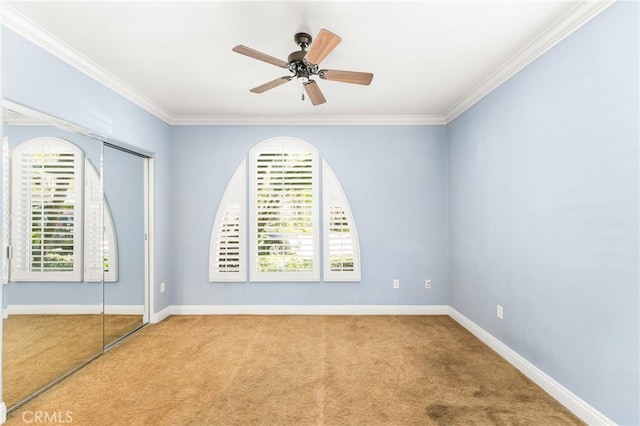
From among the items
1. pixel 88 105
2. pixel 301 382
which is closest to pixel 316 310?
pixel 301 382

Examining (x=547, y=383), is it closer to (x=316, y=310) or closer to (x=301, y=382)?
(x=301, y=382)

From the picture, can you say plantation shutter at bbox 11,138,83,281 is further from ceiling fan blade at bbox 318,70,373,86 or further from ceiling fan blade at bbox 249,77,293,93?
ceiling fan blade at bbox 318,70,373,86

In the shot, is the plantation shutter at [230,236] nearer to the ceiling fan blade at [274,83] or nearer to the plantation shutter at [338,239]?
the plantation shutter at [338,239]

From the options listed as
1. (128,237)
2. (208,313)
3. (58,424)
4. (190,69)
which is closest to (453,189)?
(190,69)

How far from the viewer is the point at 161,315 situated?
399 centimetres

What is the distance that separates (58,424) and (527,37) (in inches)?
170

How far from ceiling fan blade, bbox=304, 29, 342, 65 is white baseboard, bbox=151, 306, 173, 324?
3544mm

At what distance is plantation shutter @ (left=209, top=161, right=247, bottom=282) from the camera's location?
4.20 meters

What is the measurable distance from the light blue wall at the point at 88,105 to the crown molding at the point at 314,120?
0.47 metres

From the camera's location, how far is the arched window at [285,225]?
4203 mm

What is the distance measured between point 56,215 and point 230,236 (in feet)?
6.43

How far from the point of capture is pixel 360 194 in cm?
427

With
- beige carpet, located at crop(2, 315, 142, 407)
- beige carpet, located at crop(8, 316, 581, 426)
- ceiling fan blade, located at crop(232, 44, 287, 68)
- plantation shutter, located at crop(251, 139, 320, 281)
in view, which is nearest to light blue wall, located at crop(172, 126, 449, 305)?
plantation shutter, located at crop(251, 139, 320, 281)

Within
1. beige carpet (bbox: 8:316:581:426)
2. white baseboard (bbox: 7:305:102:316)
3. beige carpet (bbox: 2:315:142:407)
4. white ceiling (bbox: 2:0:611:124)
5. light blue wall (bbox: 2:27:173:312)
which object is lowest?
beige carpet (bbox: 8:316:581:426)
